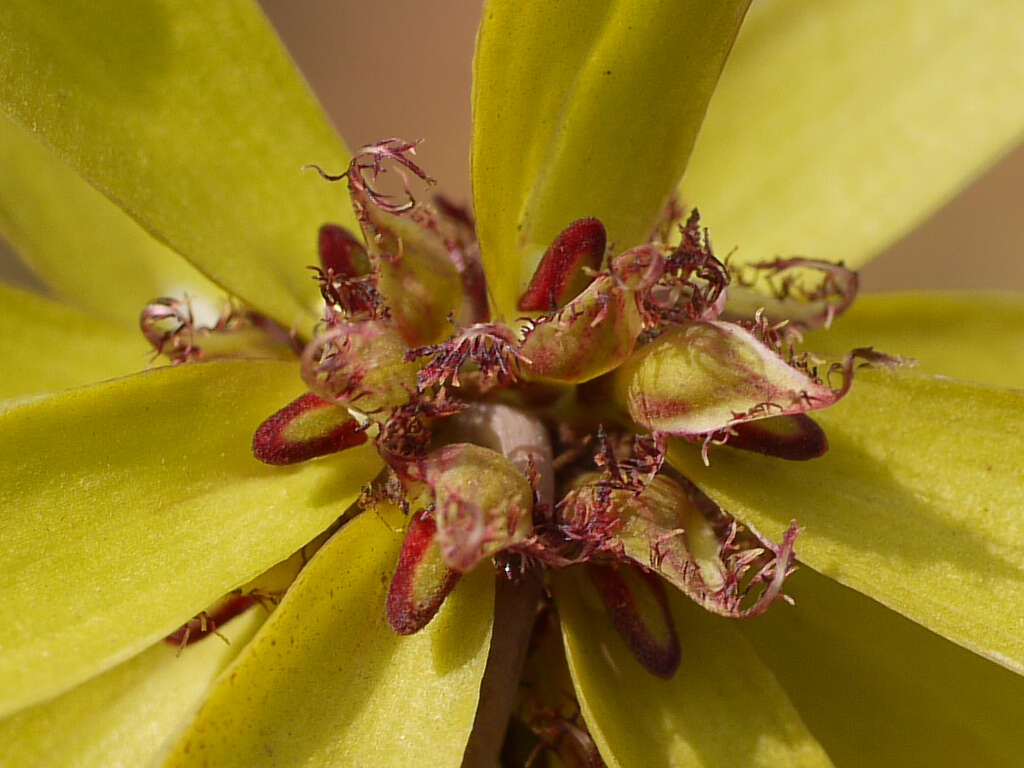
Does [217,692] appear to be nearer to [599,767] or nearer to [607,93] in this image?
[599,767]

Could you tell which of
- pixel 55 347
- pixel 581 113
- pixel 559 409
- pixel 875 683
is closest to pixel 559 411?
pixel 559 409

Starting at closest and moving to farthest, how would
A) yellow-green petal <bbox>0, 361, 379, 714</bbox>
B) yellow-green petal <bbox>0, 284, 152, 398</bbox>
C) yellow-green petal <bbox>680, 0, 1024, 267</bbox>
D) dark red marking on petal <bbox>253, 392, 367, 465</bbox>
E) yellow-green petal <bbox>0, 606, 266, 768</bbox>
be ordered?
yellow-green petal <bbox>0, 361, 379, 714</bbox>
dark red marking on petal <bbox>253, 392, 367, 465</bbox>
yellow-green petal <bbox>0, 606, 266, 768</bbox>
yellow-green petal <bbox>0, 284, 152, 398</bbox>
yellow-green petal <bbox>680, 0, 1024, 267</bbox>

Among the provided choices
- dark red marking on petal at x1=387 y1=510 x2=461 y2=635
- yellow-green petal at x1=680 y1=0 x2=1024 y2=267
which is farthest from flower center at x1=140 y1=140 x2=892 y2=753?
yellow-green petal at x1=680 y1=0 x2=1024 y2=267

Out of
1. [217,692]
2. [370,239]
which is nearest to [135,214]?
[370,239]

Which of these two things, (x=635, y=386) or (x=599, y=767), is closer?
(x=635, y=386)

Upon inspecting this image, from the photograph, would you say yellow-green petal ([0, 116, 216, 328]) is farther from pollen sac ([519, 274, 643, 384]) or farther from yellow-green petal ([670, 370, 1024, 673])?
yellow-green petal ([670, 370, 1024, 673])

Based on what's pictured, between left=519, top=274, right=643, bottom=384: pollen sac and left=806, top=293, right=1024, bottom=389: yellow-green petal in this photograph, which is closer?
left=519, top=274, right=643, bottom=384: pollen sac

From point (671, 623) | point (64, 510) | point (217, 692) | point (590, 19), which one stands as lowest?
point (671, 623)
